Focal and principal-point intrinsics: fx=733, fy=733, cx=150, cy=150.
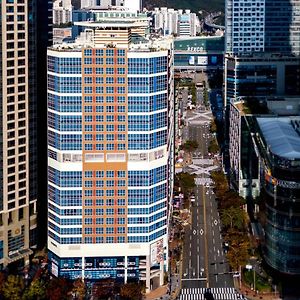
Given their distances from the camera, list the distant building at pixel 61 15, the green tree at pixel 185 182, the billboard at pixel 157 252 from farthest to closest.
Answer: the distant building at pixel 61 15
the green tree at pixel 185 182
the billboard at pixel 157 252

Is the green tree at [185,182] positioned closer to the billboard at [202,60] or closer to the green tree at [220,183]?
the green tree at [220,183]

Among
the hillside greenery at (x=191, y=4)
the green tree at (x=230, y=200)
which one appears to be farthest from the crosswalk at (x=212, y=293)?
the hillside greenery at (x=191, y=4)

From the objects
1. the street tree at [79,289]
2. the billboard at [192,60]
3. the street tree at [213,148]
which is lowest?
the street tree at [79,289]

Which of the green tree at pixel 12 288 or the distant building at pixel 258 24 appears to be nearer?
the green tree at pixel 12 288

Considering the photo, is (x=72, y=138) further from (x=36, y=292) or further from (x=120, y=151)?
(x=36, y=292)

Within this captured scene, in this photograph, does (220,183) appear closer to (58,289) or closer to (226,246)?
(226,246)

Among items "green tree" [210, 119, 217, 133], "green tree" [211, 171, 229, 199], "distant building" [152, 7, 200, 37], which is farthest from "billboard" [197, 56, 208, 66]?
"green tree" [211, 171, 229, 199]
